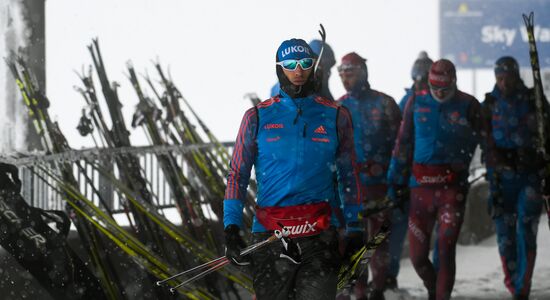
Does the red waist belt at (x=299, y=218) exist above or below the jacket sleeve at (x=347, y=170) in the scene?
below

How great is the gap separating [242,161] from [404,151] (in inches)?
131

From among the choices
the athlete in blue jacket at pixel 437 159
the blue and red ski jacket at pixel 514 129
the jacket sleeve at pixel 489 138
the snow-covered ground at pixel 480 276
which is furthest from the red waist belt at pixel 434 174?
the snow-covered ground at pixel 480 276

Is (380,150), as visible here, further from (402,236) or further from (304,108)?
(304,108)

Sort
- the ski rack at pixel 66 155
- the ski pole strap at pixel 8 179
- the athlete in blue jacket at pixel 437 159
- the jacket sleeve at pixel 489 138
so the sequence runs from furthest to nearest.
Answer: the jacket sleeve at pixel 489 138 → the athlete in blue jacket at pixel 437 159 → the ski rack at pixel 66 155 → the ski pole strap at pixel 8 179

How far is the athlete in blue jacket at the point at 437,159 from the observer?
744 centimetres

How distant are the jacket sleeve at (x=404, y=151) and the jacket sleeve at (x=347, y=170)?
3.04 m

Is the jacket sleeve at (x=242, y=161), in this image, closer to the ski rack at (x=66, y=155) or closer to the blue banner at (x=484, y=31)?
the ski rack at (x=66, y=155)

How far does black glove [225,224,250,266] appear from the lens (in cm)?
431

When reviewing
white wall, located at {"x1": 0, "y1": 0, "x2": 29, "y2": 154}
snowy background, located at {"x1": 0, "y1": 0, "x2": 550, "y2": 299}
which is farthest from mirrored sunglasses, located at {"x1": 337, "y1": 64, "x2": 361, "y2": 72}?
snowy background, located at {"x1": 0, "y1": 0, "x2": 550, "y2": 299}

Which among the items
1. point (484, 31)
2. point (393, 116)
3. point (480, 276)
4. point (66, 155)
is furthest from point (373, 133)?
point (484, 31)

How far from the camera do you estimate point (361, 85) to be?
7.96 metres

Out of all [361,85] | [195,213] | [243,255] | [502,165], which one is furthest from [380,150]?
[243,255]

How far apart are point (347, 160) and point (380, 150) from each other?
11.0ft

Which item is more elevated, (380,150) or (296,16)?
(296,16)
